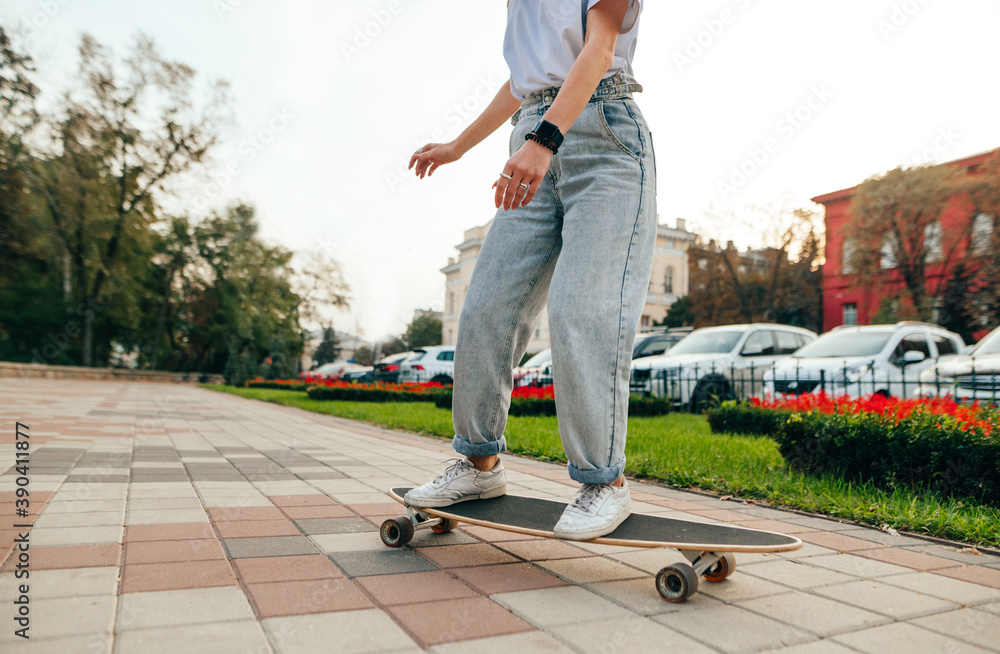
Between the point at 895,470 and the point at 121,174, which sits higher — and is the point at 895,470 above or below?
below

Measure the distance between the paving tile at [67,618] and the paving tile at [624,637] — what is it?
3.41ft

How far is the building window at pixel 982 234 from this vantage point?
2423 centimetres

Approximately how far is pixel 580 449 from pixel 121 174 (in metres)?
32.2

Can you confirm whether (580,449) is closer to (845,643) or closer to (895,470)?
(845,643)

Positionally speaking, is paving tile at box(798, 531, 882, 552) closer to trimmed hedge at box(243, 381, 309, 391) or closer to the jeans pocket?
the jeans pocket

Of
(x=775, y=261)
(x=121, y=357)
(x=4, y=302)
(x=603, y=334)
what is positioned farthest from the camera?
(x=121, y=357)

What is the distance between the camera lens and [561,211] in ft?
7.57

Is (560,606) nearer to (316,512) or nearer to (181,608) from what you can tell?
(181,608)

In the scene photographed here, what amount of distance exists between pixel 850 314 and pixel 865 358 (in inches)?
1088

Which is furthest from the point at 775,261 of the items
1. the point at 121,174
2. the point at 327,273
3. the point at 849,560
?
→ the point at 849,560

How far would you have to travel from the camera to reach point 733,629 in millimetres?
1667

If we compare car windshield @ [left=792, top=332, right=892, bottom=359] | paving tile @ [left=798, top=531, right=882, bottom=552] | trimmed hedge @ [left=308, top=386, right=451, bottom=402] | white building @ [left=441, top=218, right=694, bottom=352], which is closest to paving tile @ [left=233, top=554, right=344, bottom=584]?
paving tile @ [left=798, top=531, right=882, bottom=552]

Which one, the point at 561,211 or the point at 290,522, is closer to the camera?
the point at 561,211

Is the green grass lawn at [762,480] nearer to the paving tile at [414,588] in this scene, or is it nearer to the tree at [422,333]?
the paving tile at [414,588]
